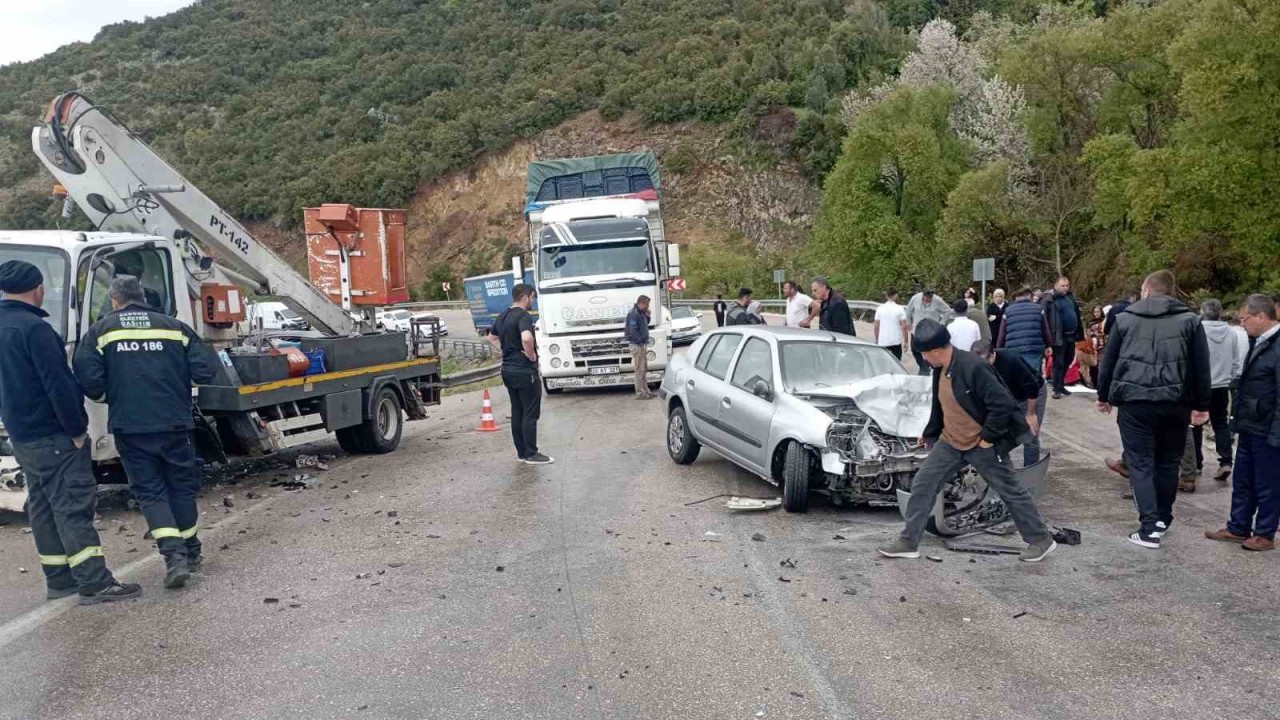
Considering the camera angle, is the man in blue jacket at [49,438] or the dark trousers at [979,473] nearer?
the man in blue jacket at [49,438]

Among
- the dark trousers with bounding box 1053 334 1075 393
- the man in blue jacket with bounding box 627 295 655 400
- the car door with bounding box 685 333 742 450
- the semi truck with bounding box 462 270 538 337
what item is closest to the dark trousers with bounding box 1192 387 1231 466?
Result: the car door with bounding box 685 333 742 450

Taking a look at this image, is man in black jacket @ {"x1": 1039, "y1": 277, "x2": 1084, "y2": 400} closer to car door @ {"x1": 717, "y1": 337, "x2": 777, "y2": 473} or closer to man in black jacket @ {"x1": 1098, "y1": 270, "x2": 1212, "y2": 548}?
car door @ {"x1": 717, "y1": 337, "x2": 777, "y2": 473}

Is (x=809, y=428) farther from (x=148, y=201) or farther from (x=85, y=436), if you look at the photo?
(x=148, y=201)

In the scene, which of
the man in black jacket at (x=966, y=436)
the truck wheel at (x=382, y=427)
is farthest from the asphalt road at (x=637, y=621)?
the truck wheel at (x=382, y=427)

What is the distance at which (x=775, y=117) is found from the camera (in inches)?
2373

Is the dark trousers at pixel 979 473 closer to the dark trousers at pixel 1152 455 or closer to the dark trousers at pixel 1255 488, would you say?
the dark trousers at pixel 1152 455

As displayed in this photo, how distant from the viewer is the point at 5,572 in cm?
673

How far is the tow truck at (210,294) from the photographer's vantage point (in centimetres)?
830

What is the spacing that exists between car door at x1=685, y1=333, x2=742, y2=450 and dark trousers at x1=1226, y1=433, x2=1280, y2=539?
414 centimetres

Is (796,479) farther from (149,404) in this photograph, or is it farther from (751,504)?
(149,404)

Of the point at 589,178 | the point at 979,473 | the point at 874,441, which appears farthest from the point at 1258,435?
the point at 589,178

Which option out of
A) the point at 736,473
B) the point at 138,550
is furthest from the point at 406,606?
the point at 736,473

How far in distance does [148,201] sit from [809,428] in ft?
23.5

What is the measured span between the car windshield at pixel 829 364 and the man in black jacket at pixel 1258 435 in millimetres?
2829
